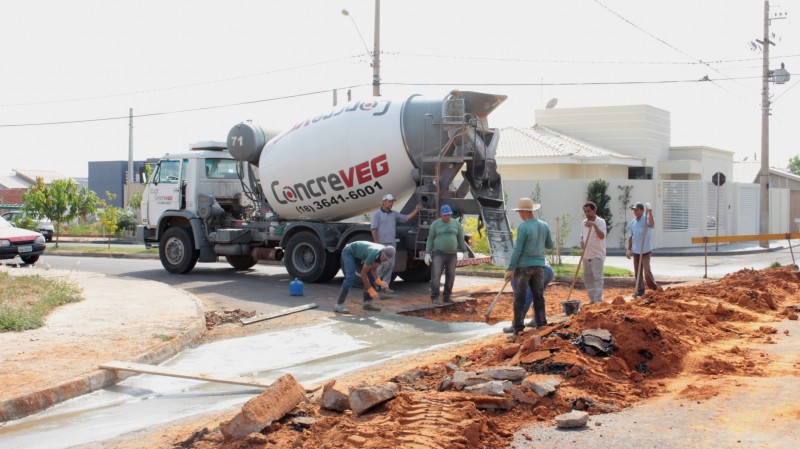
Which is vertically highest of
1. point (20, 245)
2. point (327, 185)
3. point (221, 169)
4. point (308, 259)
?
point (221, 169)

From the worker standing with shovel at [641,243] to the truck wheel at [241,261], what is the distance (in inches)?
358

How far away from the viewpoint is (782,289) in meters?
13.8

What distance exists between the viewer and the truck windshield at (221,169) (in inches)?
706

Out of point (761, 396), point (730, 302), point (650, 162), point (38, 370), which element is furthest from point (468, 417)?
point (650, 162)

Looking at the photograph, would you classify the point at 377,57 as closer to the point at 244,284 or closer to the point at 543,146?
the point at 244,284

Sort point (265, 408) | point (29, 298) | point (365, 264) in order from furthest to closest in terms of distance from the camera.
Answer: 1. point (29, 298)
2. point (365, 264)
3. point (265, 408)

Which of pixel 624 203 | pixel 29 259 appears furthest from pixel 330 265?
pixel 624 203

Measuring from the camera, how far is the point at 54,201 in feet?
97.9

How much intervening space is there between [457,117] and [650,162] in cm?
2475

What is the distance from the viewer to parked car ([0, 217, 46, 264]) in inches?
788

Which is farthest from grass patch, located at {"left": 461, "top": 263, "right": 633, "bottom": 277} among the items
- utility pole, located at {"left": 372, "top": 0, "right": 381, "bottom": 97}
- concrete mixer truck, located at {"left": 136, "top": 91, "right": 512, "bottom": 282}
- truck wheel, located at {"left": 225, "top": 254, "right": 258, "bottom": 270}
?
utility pole, located at {"left": 372, "top": 0, "right": 381, "bottom": 97}

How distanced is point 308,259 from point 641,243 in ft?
21.2

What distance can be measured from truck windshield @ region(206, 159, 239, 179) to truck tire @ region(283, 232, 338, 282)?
2.97 m

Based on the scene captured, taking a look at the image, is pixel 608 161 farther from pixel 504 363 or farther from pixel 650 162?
pixel 504 363
